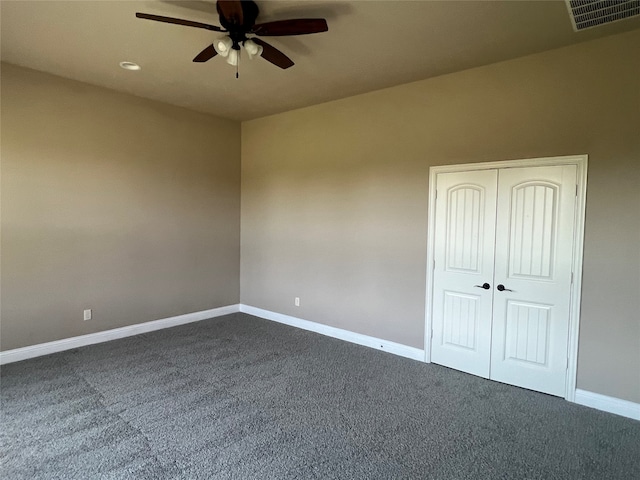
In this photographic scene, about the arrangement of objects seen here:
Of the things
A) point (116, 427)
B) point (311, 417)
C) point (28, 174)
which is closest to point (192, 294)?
point (28, 174)

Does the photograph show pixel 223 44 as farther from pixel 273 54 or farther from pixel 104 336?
pixel 104 336

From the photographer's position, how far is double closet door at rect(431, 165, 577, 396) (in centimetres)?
325

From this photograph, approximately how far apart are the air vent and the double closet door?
3.63 feet

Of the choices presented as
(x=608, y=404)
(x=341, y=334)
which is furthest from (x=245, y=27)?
(x=608, y=404)

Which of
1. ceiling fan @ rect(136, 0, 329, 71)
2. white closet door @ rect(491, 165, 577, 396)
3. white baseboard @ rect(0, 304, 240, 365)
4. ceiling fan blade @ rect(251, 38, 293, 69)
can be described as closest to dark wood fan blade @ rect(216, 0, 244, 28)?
ceiling fan @ rect(136, 0, 329, 71)

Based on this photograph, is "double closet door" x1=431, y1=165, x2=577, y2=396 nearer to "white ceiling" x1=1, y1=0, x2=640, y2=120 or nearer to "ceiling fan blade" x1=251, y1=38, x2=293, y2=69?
"white ceiling" x1=1, y1=0, x2=640, y2=120

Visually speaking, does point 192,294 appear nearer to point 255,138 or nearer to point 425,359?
point 255,138

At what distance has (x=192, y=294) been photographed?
544cm

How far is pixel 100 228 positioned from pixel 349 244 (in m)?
3.10

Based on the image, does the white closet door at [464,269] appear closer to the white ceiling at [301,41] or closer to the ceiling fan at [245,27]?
the white ceiling at [301,41]

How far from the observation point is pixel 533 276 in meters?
3.38

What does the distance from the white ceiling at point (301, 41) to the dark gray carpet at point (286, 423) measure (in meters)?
3.10

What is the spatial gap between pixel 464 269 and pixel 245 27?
2995mm

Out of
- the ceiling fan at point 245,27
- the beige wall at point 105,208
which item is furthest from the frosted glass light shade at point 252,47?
Result: the beige wall at point 105,208
